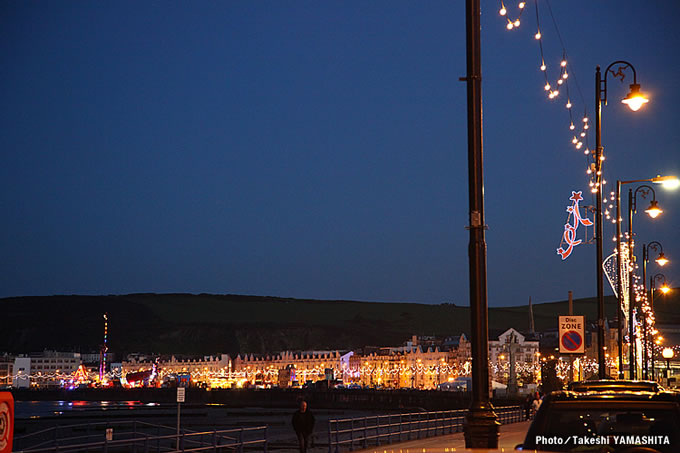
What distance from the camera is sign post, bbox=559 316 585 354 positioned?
22141 millimetres

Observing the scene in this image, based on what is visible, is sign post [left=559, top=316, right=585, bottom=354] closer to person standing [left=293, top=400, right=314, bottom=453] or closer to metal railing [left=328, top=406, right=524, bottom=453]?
metal railing [left=328, top=406, right=524, bottom=453]

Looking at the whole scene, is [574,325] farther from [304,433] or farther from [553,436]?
[553,436]

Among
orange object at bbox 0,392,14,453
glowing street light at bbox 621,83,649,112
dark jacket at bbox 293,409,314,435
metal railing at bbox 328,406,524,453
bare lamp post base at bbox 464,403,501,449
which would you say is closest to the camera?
orange object at bbox 0,392,14,453

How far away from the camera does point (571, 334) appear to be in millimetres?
22281

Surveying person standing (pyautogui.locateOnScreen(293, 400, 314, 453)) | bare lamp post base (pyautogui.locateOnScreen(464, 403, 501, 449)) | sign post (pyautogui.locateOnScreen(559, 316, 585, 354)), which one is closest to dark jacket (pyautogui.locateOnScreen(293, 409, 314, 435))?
person standing (pyautogui.locateOnScreen(293, 400, 314, 453))

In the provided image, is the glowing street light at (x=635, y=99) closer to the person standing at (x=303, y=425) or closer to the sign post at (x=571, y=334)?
the sign post at (x=571, y=334)

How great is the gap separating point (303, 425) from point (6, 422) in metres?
A: 21.8

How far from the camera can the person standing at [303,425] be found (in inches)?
1103

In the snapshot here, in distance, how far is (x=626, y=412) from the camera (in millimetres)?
9289

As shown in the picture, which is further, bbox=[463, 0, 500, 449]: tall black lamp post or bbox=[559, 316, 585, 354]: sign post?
bbox=[559, 316, 585, 354]: sign post

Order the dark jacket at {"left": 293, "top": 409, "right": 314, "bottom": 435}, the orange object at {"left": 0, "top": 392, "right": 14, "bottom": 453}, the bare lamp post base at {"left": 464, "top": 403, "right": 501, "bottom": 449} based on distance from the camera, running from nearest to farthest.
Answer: the orange object at {"left": 0, "top": 392, "right": 14, "bottom": 453}
the bare lamp post base at {"left": 464, "top": 403, "right": 501, "bottom": 449}
the dark jacket at {"left": 293, "top": 409, "right": 314, "bottom": 435}

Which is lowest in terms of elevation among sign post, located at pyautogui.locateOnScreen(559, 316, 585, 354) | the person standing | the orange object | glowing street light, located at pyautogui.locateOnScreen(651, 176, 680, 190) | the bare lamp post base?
the person standing

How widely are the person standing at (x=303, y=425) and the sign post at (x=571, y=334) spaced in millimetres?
8815

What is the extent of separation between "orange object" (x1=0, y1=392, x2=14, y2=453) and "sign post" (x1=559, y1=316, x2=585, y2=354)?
Answer: 54.8 ft
